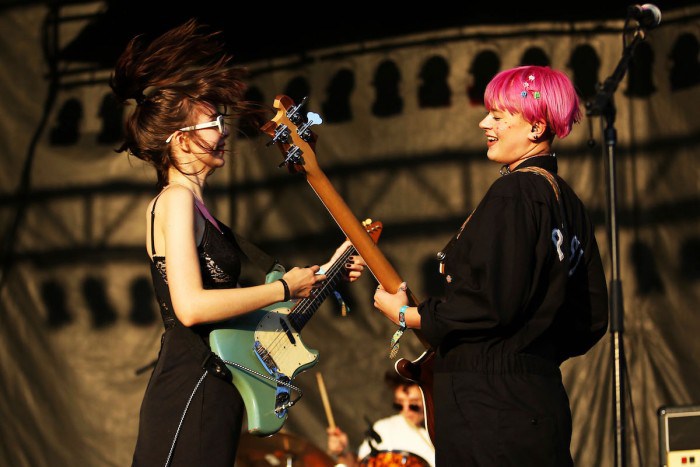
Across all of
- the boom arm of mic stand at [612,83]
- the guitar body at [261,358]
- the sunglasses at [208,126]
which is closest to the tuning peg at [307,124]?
the sunglasses at [208,126]

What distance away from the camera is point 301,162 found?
145 inches

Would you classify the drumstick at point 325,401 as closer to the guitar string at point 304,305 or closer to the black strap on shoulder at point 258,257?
the guitar string at point 304,305

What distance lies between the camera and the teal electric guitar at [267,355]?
328 centimetres

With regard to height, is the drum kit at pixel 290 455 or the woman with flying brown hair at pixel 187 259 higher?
the woman with flying brown hair at pixel 187 259

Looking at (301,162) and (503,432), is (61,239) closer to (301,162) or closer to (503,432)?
(301,162)

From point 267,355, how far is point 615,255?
2.18m

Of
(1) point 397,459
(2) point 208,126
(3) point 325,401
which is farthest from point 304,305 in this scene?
(3) point 325,401

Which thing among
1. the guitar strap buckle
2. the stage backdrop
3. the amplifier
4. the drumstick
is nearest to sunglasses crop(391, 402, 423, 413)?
the stage backdrop

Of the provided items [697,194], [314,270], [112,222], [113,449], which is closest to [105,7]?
[112,222]

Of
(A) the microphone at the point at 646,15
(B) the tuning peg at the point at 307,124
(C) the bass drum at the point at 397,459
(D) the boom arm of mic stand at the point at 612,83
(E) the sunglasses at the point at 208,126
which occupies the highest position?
(A) the microphone at the point at 646,15

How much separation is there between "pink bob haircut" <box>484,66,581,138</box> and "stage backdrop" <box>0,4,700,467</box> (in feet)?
9.50

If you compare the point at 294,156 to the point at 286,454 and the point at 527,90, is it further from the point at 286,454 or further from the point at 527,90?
the point at 286,454

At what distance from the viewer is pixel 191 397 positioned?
3156 mm

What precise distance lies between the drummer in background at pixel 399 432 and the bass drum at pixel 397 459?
266mm
